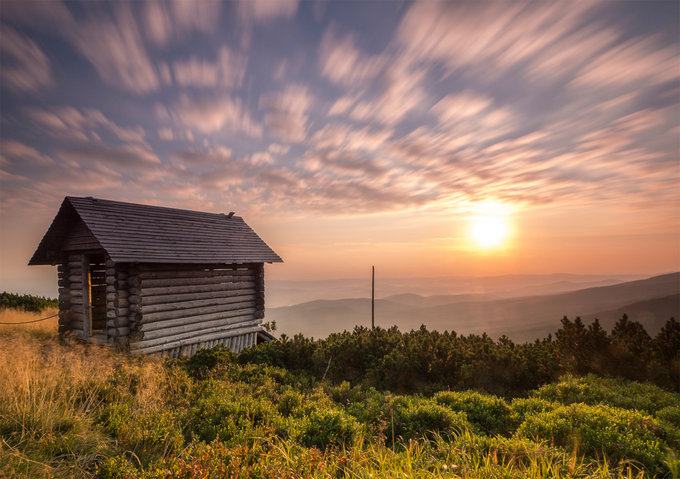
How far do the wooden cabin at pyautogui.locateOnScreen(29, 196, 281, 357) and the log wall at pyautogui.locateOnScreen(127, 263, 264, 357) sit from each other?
4 centimetres

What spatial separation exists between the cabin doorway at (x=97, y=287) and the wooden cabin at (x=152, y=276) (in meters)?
0.04

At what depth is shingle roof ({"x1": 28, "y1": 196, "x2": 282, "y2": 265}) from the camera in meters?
11.9

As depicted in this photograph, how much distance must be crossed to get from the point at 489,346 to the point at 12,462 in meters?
10.8

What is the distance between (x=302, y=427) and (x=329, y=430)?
0.43m

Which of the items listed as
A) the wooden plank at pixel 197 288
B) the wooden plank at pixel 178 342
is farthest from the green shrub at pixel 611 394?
the wooden plank at pixel 197 288

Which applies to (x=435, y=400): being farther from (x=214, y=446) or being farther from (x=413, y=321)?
(x=413, y=321)

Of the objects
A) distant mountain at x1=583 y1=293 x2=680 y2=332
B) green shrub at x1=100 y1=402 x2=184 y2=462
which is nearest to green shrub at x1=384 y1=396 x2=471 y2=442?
green shrub at x1=100 y1=402 x2=184 y2=462

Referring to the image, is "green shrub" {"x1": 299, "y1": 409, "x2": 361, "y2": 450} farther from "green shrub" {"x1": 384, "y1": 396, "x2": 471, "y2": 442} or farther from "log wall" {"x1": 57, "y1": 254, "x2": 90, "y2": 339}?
"log wall" {"x1": 57, "y1": 254, "x2": 90, "y2": 339}

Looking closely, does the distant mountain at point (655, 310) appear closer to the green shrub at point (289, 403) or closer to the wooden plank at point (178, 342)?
the wooden plank at point (178, 342)

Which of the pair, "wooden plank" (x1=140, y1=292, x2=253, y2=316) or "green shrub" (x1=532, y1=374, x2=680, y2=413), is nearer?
"green shrub" (x1=532, y1=374, x2=680, y2=413)

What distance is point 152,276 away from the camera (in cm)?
1263

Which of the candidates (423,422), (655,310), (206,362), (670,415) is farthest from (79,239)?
(655,310)

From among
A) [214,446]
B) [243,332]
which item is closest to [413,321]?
[243,332]

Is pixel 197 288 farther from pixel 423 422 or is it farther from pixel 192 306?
pixel 423 422
